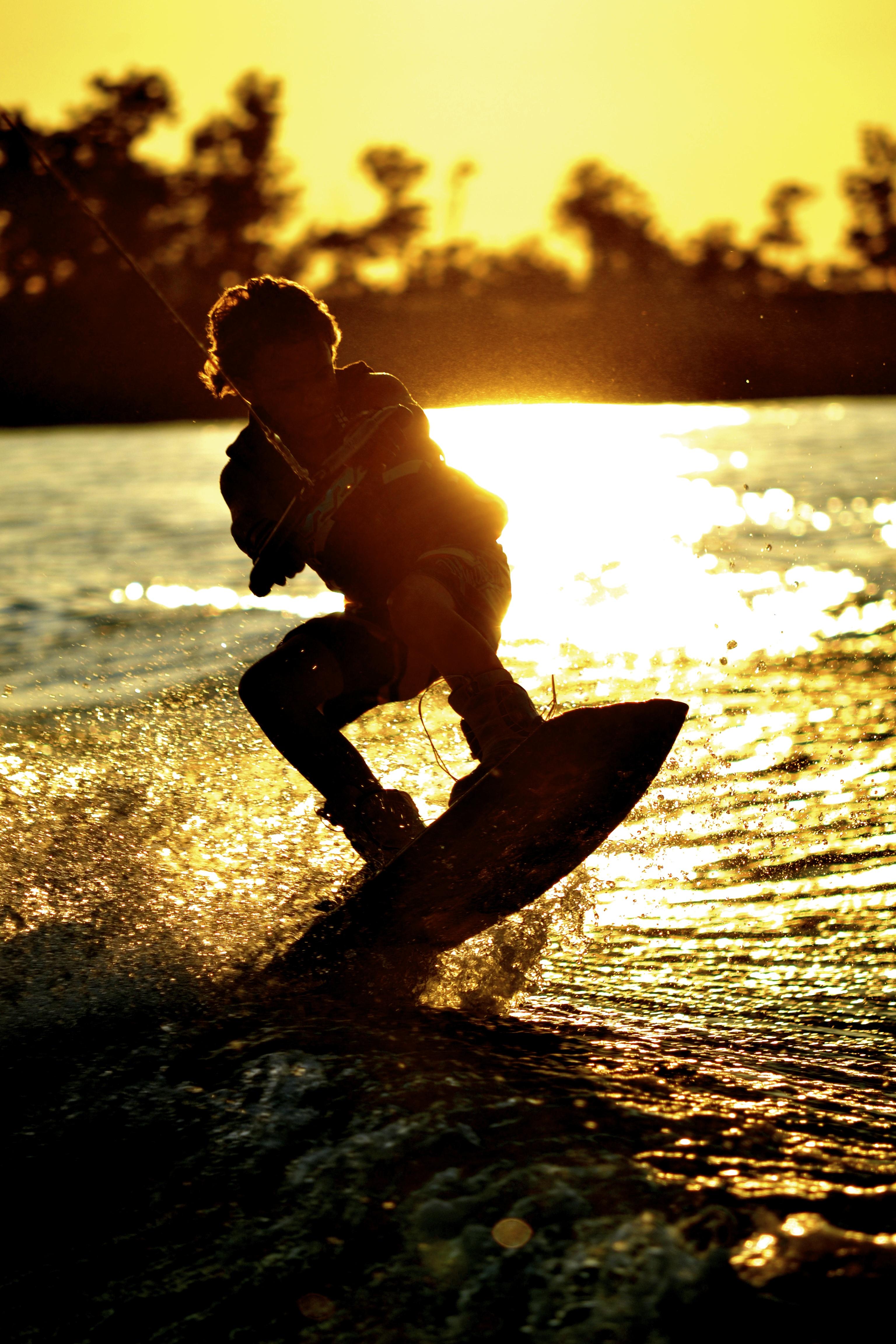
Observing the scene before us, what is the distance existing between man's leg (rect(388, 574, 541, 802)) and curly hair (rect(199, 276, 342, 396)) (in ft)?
2.28

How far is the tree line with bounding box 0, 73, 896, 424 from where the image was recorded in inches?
2034

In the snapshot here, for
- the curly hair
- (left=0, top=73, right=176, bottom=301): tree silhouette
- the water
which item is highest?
(left=0, top=73, right=176, bottom=301): tree silhouette

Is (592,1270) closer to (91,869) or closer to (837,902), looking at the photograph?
(837,902)

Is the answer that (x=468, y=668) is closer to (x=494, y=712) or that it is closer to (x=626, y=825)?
(x=494, y=712)

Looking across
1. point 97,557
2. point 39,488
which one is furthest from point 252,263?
point 97,557

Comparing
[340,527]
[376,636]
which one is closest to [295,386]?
[340,527]

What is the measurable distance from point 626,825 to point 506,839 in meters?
1.13

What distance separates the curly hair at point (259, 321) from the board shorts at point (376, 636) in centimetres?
64

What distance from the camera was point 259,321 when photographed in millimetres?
3285

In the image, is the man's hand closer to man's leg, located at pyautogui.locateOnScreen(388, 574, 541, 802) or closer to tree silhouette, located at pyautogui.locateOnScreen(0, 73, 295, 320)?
man's leg, located at pyautogui.locateOnScreen(388, 574, 541, 802)

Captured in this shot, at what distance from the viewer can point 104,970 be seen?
3002mm

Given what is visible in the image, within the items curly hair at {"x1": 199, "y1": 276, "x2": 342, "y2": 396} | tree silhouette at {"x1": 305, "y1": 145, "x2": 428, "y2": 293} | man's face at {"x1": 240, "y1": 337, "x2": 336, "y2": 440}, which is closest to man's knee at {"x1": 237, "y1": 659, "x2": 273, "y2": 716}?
man's face at {"x1": 240, "y1": 337, "x2": 336, "y2": 440}

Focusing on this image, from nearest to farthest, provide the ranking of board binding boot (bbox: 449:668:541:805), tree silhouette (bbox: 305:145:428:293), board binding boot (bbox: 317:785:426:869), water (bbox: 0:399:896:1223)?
water (bbox: 0:399:896:1223) < board binding boot (bbox: 449:668:541:805) < board binding boot (bbox: 317:785:426:869) < tree silhouette (bbox: 305:145:428:293)

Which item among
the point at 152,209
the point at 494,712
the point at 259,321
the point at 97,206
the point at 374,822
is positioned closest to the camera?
the point at 494,712
